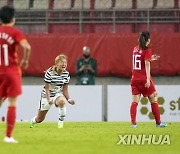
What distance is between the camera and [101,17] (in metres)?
27.2

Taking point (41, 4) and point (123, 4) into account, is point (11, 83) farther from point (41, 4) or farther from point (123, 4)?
point (41, 4)

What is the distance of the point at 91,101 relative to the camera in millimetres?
23750

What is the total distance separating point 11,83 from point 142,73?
256 inches

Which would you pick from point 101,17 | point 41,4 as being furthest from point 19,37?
point 41,4

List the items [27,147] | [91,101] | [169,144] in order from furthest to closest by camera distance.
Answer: [91,101]
[169,144]
[27,147]

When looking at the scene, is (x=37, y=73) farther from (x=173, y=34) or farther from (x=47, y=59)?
(x=173, y=34)

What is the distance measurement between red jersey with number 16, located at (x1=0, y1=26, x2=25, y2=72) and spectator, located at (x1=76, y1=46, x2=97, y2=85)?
13.2m

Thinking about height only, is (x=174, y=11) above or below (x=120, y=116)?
above

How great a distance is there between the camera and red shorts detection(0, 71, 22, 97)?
38.7ft

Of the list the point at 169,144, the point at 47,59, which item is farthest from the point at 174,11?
the point at 169,144

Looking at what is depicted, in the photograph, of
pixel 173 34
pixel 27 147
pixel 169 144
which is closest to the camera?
pixel 27 147

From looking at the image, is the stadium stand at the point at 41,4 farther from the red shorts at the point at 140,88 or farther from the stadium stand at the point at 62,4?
the red shorts at the point at 140,88

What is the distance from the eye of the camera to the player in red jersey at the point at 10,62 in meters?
11.7

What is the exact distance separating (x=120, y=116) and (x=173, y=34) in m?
4.55
